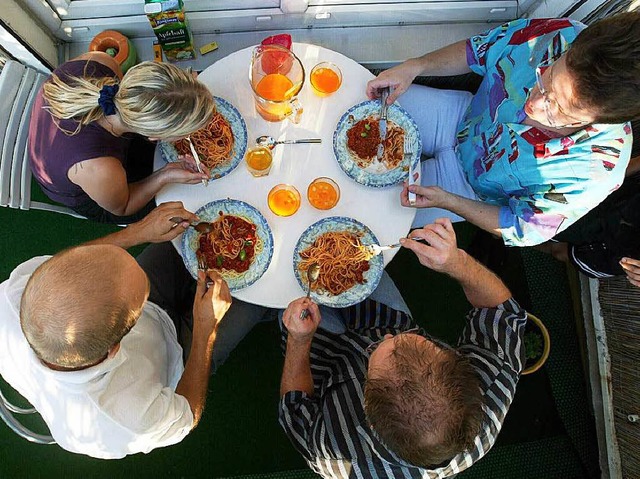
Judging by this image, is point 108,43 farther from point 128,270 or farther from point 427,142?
point 427,142

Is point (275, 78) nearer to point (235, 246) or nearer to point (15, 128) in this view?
point (235, 246)

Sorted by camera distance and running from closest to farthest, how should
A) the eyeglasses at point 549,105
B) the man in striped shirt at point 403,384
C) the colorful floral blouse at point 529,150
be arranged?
1. the man in striped shirt at point 403,384
2. the eyeglasses at point 549,105
3. the colorful floral blouse at point 529,150

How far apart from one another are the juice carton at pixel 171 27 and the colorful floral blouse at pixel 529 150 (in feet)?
4.38

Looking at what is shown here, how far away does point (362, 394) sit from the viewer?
70.3 inches

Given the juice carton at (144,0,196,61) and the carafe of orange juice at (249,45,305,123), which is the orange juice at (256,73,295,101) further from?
the juice carton at (144,0,196,61)

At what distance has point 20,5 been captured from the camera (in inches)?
87.1

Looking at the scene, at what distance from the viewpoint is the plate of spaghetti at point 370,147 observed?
6.26 ft

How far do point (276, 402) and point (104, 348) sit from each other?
1.47 m

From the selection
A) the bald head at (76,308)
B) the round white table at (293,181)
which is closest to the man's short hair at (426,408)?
the round white table at (293,181)

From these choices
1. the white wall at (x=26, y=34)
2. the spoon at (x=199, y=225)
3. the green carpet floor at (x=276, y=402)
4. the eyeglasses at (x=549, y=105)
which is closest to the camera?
the eyeglasses at (x=549, y=105)

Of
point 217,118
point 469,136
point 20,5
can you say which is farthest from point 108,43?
point 469,136

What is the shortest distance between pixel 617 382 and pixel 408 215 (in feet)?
5.42

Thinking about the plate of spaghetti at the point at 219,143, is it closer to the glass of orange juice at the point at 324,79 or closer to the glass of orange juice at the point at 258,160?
the glass of orange juice at the point at 258,160

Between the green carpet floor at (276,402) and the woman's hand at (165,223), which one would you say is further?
the green carpet floor at (276,402)
